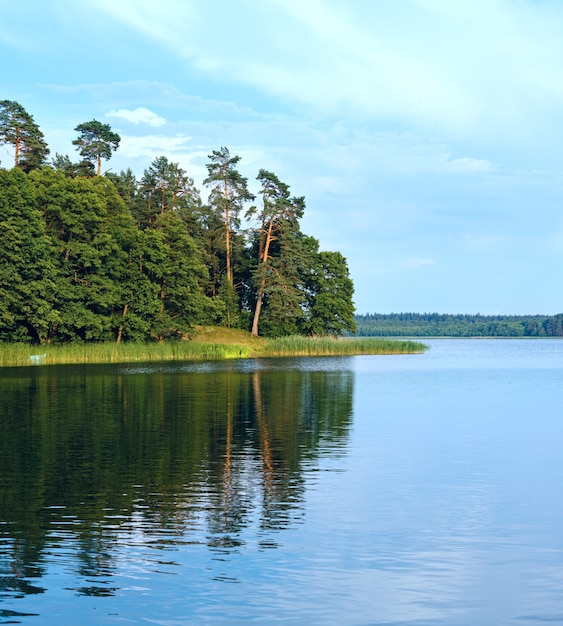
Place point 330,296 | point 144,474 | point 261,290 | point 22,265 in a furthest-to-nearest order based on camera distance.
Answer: point 330,296, point 261,290, point 22,265, point 144,474

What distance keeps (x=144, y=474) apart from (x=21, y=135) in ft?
260

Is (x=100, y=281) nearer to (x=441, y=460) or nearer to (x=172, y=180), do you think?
(x=172, y=180)

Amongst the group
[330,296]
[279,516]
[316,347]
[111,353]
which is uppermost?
[330,296]

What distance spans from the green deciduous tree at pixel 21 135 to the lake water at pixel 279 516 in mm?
62990

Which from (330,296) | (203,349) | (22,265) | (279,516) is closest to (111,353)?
(22,265)

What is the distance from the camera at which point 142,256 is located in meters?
85.5

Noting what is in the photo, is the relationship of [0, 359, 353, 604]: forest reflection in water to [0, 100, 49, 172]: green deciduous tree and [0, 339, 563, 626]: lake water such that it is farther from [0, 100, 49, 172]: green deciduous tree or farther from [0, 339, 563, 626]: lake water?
[0, 100, 49, 172]: green deciduous tree

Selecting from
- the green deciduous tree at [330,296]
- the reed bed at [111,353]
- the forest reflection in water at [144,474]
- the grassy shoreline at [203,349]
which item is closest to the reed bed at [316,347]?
the grassy shoreline at [203,349]

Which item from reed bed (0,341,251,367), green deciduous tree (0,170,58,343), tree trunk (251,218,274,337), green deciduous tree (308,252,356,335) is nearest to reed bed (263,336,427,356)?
tree trunk (251,218,274,337)

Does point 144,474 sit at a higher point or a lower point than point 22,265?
lower

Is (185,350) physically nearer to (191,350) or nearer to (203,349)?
(191,350)

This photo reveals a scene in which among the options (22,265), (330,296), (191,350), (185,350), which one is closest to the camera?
(22,265)

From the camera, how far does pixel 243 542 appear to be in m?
13.0

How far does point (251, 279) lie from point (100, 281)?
99.9 feet
